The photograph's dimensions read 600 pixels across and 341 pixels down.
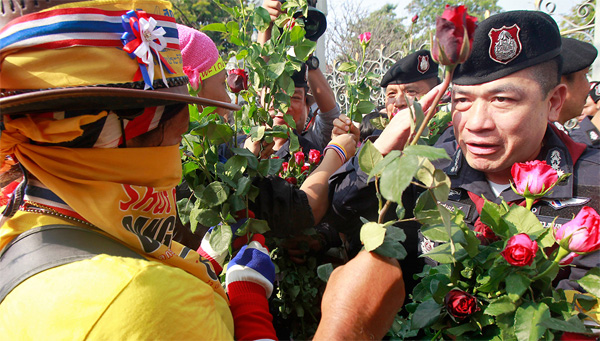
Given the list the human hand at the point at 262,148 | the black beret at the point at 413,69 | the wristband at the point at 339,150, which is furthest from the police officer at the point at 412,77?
the human hand at the point at 262,148

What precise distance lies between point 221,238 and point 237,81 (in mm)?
676

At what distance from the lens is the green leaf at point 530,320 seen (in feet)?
3.23

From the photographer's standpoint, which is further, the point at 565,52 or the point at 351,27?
the point at 351,27

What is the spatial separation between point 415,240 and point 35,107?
1.73 meters

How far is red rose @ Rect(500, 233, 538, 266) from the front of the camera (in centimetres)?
96

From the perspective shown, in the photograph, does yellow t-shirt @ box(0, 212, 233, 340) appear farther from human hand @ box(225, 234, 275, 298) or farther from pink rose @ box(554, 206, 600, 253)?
pink rose @ box(554, 206, 600, 253)

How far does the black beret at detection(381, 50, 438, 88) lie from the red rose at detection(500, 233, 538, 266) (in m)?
3.24

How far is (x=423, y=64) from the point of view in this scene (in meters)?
3.92

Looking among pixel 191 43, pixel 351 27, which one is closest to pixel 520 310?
pixel 191 43

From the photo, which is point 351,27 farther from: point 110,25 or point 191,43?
point 110,25

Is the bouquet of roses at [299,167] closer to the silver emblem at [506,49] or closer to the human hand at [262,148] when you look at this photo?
the human hand at [262,148]

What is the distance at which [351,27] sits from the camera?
15906 millimetres

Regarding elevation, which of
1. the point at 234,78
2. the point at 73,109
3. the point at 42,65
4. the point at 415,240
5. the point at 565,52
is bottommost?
the point at 415,240

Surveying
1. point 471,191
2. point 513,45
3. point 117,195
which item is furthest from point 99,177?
point 513,45
